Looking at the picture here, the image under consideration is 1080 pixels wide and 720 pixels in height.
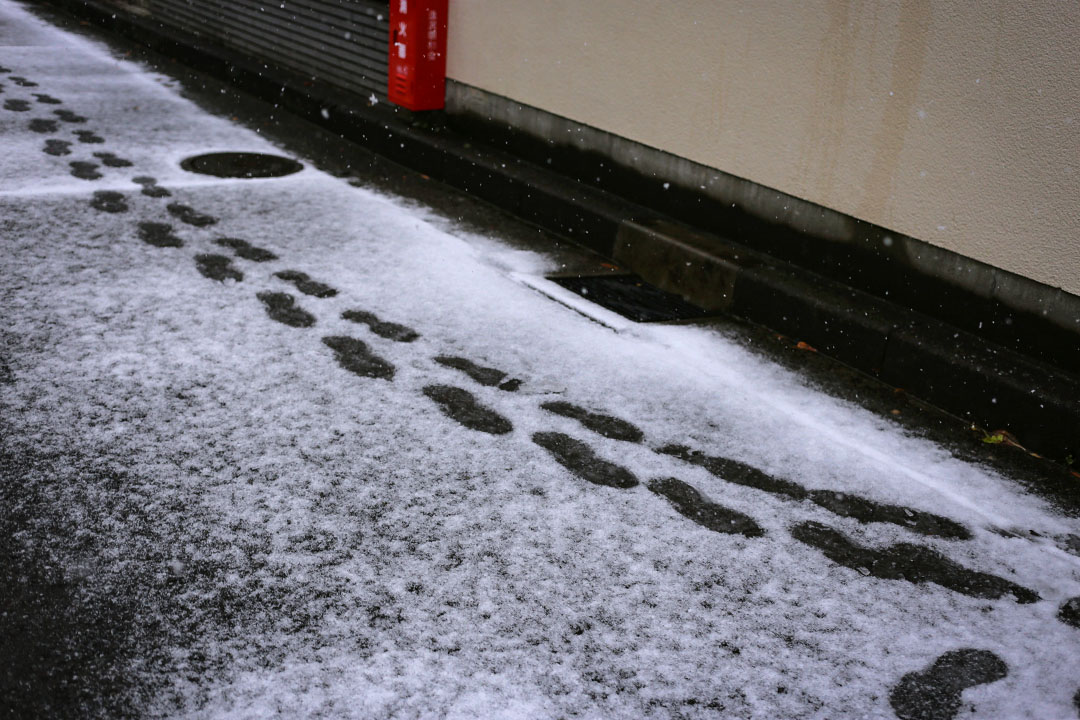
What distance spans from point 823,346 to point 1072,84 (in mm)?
1409

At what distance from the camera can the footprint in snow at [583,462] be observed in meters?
3.12

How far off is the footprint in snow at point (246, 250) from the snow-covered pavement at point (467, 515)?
68mm

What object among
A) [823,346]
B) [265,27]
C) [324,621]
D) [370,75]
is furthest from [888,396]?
[265,27]

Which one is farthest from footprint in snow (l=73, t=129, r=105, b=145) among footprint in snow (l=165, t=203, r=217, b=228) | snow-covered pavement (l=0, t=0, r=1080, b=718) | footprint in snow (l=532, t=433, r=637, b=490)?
footprint in snow (l=532, t=433, r=637, b=490)

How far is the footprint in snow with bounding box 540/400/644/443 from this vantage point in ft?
11.2

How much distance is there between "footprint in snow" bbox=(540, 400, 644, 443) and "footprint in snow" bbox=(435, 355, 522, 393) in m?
0.20

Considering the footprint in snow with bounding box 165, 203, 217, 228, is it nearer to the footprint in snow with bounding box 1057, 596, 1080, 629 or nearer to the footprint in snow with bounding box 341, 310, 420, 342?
the footprint in snow with bounding box 341, 310, 420, 342

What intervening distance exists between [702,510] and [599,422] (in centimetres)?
62

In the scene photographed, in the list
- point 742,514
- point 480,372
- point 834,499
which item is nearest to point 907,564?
point 834,499

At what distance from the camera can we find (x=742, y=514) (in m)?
3.00

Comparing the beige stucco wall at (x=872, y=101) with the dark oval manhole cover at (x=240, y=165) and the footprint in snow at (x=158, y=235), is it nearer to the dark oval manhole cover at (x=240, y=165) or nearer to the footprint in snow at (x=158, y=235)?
the dark oval manhole cover at (x=240, y=165)

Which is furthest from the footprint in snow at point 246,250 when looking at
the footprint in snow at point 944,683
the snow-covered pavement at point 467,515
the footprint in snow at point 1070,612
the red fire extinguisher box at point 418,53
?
the footprint in snow at point 1070,612

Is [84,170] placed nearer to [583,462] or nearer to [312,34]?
[312,34]

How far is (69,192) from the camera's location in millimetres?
5570
